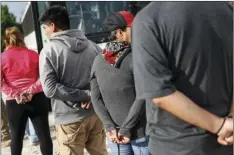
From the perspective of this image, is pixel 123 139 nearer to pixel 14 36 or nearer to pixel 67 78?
pixel 67 78

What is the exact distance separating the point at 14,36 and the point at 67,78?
116cm

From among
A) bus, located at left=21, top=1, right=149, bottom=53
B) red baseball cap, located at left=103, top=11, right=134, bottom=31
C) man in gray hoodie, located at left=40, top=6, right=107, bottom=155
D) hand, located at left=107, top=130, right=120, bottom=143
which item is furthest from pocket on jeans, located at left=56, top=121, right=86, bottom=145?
bus, located at left=21, top=1, right=149, bottom=53

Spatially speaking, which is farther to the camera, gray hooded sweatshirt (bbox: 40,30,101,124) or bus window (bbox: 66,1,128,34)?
bus window (bbox: 66,1,128,34)

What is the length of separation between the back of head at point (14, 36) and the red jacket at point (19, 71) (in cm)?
5

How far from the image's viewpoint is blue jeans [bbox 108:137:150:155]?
2396 mm

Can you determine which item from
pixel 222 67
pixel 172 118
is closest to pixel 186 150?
pixel 172 118

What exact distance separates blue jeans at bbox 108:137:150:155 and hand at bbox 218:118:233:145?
892mm

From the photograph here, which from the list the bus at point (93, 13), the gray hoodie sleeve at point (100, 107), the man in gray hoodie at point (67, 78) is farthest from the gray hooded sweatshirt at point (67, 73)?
the bus at point (93, 13)

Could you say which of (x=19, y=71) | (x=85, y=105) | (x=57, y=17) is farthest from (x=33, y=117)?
(x=57, y=17)

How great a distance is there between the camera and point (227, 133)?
1.51 metres

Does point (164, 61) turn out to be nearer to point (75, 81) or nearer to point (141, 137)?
point (141, 137)

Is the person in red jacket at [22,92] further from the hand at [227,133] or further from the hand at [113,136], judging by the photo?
the hand at [227,133]

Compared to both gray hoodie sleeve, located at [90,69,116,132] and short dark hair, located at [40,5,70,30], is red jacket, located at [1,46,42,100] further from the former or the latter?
gray hoodie sleeve, located at [90,69,116,132]

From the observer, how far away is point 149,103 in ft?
5.56
